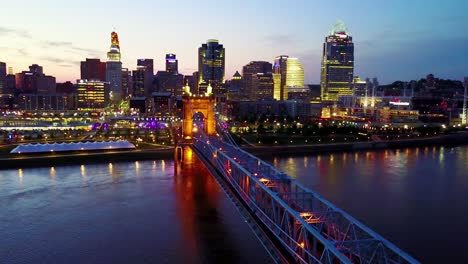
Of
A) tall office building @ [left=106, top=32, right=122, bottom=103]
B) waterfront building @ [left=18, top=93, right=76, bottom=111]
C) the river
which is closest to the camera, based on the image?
the river

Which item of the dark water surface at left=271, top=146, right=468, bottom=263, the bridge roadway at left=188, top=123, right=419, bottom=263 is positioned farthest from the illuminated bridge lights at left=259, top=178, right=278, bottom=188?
the dark water surface at left=271, top=146, right=468, bottom=263

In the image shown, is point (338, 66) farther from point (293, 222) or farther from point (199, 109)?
point (293, 222)

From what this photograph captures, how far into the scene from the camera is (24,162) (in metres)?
28.3

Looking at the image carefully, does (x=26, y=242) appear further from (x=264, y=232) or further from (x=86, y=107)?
(x=86, y=107)

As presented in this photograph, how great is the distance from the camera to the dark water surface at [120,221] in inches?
505

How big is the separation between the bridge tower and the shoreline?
267 cm

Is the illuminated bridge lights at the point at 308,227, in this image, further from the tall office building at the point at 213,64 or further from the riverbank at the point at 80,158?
the tall office building at the point at 213,64

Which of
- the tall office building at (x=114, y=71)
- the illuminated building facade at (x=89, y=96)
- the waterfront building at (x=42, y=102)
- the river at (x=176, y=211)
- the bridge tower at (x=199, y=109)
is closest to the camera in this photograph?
the river at (x=176, y=211)

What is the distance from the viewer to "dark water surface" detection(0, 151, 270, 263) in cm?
1284

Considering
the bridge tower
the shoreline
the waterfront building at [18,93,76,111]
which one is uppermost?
the waterfront building at [18,93,76,111]

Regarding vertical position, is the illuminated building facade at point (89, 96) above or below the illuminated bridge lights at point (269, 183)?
above

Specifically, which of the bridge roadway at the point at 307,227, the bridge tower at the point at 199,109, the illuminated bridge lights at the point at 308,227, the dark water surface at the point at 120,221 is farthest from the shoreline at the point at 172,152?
the illuminated bridge lights at the point at 308,227

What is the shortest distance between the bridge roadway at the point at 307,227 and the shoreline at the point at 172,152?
18.5 m

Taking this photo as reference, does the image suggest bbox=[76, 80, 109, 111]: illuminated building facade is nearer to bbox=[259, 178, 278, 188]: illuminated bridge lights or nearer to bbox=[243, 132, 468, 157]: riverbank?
bbox=[243, 132, 468, 157]: riverbank
